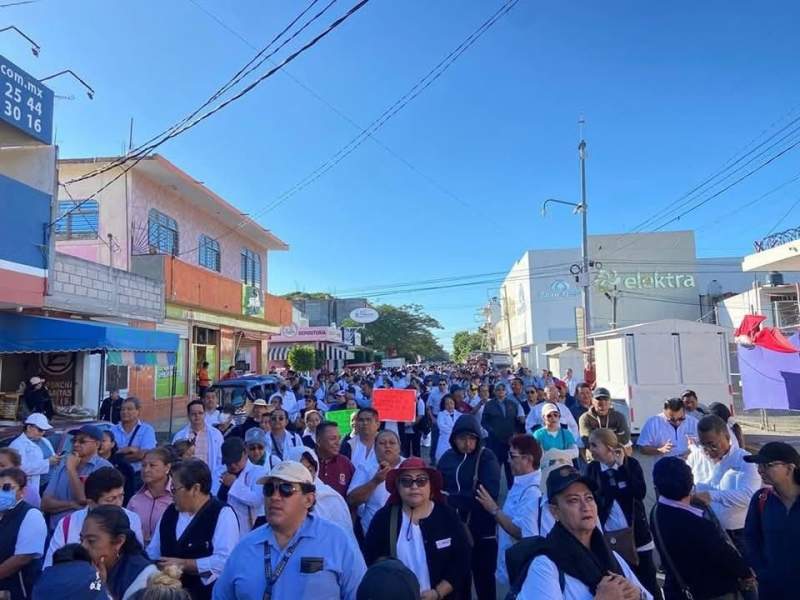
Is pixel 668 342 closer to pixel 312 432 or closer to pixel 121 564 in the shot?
pixel 312 432

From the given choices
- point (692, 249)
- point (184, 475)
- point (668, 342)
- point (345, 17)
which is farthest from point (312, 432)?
point (692, 249)

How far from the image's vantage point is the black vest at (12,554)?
3262 millimetres

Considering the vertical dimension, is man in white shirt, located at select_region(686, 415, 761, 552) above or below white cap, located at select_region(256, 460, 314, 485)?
below

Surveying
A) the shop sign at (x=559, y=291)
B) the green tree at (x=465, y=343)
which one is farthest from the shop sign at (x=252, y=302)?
the green tree at (x=465, y=343)

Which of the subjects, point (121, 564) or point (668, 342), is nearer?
point (121, 564)

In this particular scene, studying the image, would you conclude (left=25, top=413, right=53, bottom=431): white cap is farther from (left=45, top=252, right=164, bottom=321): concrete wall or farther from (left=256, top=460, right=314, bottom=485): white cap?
(left=45, top=252, right=164, bottom=321): concrete wall

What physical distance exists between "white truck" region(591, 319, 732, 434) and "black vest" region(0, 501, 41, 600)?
1209cm

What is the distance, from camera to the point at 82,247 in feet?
51.8

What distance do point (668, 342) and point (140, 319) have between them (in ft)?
44.6

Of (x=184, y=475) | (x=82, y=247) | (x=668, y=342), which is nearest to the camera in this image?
(x=184, y=475)

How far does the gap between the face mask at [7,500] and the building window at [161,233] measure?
13965 mm

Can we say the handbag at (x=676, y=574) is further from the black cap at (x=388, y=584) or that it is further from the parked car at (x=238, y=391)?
the parked car at (x=238, y=391)

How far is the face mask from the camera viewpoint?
3.41m

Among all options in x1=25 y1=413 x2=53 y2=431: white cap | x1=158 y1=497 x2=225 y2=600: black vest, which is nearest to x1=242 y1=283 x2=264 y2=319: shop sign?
x1=25 y1=413 x2=53 y2=431: white cap
